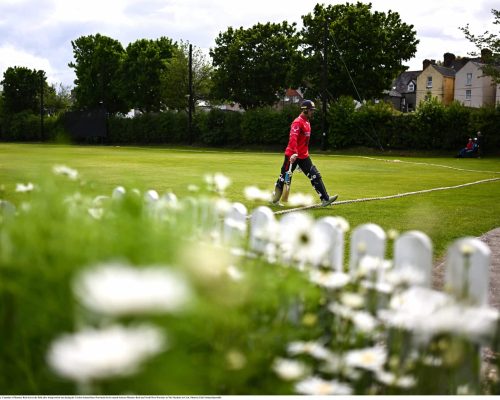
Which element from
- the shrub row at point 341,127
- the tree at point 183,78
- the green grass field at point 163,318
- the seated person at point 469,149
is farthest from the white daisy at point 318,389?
the tree at point 183,78

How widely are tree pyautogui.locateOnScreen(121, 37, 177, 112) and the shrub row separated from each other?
10.9 meters

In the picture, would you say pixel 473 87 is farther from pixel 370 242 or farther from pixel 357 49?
pixel 370 242

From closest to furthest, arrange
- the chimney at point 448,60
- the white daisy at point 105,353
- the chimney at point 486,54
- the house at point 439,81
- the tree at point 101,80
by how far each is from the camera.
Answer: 1. the white daisy at point 105,353
2. the chimney at point 486,54
3. the tree at point 101,80
4. the house at point 439,81
5. the chimney at point 448,60

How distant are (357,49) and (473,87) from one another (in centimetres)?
2564

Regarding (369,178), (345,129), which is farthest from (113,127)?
(369,178)

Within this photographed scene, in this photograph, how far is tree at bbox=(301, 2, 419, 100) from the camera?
52.5m

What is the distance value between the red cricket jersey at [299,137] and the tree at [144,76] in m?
58.8

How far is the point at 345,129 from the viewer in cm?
4119

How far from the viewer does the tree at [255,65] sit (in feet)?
195

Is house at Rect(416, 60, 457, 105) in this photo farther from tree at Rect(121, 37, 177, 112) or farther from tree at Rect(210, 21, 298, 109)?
tree at Rect(121, 37, 177, 112)

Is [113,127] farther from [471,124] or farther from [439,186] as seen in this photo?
[439,186]

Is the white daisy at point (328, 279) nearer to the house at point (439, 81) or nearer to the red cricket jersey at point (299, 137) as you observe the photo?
the red cricket jersey at point (299, 137)

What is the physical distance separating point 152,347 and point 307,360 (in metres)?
1.32

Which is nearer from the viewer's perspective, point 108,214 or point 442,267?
point 108,214
